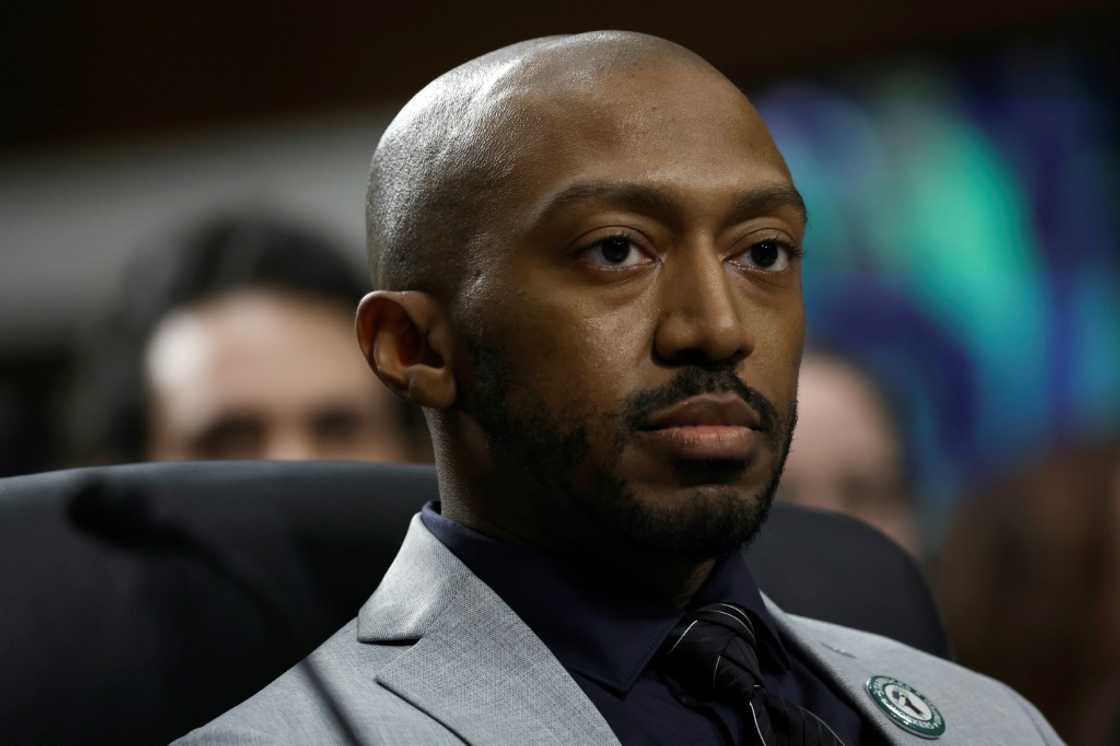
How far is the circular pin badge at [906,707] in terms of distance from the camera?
4.33ft

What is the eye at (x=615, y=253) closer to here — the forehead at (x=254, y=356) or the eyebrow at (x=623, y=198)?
the eyebrow at (x=623, y=198)

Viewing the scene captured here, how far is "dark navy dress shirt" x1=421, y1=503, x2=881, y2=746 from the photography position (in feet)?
3.98

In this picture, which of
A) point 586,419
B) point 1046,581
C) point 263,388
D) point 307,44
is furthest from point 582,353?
point 307,44

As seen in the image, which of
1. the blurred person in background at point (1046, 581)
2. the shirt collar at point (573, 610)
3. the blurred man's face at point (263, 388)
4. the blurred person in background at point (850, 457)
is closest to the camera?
the shirt collar at point (573, 610)

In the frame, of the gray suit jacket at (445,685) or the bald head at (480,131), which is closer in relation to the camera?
the gray suit jacket at (445,685)

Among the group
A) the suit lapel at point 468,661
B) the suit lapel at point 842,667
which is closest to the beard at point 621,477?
the suit lapel at point 468,661

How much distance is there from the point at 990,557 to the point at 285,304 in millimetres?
1312

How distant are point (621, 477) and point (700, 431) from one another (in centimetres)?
7

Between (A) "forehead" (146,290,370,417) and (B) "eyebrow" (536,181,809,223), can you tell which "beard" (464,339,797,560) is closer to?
(B) "eyebrow" (536,181,809,223)

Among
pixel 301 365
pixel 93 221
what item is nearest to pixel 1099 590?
pixel 301 365

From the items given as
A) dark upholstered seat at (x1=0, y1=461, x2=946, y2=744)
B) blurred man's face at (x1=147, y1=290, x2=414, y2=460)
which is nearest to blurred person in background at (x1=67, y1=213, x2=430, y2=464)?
blurred man's face at (x1=147, y1=290, x2=414, y2=460)

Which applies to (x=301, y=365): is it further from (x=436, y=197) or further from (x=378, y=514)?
(x=436, y=197)

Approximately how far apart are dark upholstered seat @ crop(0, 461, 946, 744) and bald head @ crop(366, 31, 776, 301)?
0.73ft

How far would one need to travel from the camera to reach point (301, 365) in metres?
2.07
